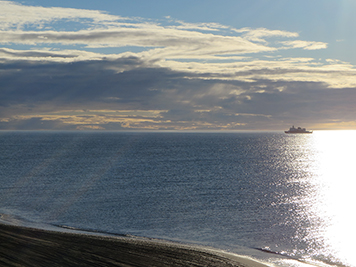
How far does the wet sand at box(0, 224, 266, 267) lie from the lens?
19.4 m

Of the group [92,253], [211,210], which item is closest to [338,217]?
[211,210]

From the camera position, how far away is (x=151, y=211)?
37.9 meters

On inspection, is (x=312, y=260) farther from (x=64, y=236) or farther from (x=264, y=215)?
(x=64, y=236)

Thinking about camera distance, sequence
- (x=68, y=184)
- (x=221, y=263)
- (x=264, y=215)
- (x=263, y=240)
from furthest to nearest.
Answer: (x=68, y=184), (x=264, y=215), (x=263, y=240), (x=221, y=263)

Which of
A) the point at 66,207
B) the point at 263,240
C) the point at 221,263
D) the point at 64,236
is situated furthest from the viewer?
the point at 66,207

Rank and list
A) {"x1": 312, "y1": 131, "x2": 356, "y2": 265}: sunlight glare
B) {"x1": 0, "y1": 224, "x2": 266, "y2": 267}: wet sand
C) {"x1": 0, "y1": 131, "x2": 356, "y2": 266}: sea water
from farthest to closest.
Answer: {"x1": 0, "y1": 131, "x2": 356, "y2": 266}: sea water → {"x1": 312, "y1": 131, "x2": 356, "y2": 265}: sunlight glare → {"x1": 0, "y1": 224, "x2": 266, "y2": 267}: wet sand

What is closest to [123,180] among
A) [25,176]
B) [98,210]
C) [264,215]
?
[25,176]

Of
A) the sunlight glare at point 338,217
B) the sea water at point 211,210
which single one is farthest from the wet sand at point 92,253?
the sunlight glare at point 338,217

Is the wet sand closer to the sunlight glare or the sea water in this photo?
the sea water

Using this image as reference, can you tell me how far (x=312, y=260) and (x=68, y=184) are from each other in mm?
43327

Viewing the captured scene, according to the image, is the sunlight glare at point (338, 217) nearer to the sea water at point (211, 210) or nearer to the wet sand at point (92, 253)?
the sea water at point (211, 210)

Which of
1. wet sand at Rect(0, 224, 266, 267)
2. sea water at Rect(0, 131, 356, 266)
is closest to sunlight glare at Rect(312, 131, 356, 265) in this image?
sea water at Rect(0, 131, 356, 266)

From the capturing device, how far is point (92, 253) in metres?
21.2

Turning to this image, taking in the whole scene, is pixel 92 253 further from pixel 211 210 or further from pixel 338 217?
pixel 338 217
